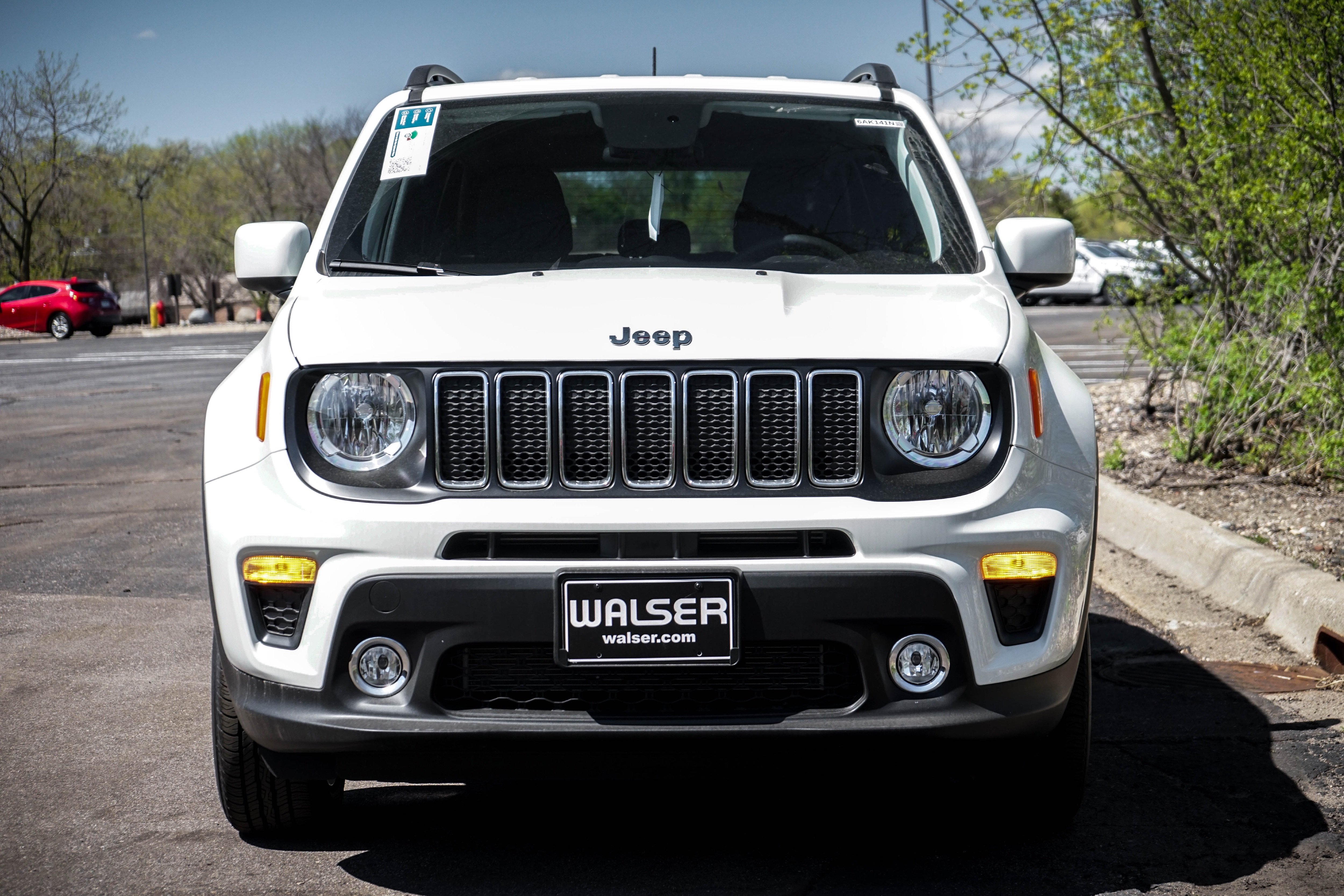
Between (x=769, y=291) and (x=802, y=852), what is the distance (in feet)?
4.36

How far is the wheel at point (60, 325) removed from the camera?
120ft

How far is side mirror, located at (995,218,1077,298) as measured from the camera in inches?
146

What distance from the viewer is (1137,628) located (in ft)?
17.7

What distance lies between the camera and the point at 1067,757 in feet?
10.4

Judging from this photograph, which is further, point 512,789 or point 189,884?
point 512,789

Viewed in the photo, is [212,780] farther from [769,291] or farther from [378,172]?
[769,291]

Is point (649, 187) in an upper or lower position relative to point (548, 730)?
upper

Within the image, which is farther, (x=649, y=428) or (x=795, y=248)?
(x=795, y=248)

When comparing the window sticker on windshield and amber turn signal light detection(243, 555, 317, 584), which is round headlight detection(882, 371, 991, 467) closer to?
amber turn signal light detection(243, 555, 317, 584)

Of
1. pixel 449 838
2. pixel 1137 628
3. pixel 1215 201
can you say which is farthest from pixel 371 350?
pixel 1215 201

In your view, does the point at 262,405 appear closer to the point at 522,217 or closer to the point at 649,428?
the point at 649,428

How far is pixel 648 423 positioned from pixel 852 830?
1.22m

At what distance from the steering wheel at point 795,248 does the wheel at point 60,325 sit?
36.8 m

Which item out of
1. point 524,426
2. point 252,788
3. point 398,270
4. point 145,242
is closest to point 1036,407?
point 524,426
